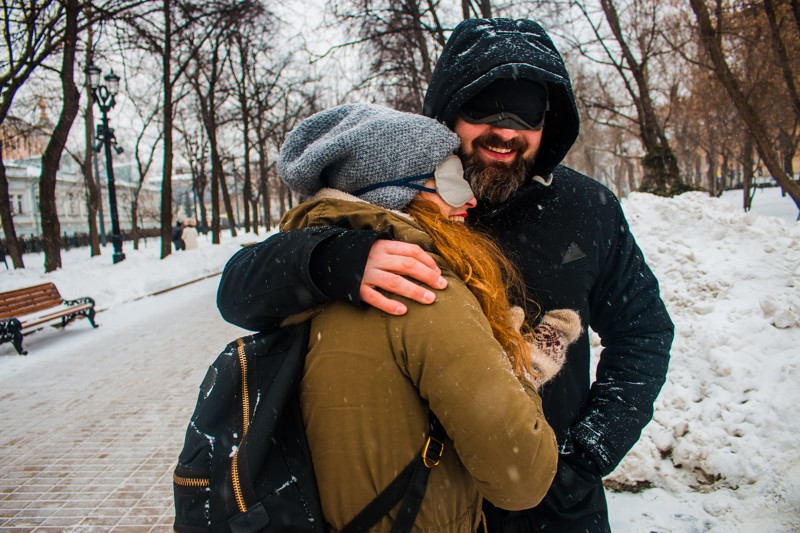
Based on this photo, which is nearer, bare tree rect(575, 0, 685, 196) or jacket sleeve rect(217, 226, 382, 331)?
jacket sleeve rect(217, 226, 382, 331)

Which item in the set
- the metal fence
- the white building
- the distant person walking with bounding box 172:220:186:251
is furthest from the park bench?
the white building

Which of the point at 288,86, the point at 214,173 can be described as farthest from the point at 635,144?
the point at 214,173

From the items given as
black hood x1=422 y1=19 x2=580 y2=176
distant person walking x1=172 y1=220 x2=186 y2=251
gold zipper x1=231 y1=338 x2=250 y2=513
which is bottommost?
distant person walking x1=172 y1=220 x2=186 y2=251

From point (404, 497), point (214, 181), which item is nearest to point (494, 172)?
point (404, 497)

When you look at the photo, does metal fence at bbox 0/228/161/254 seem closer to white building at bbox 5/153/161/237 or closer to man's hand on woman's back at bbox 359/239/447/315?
white building at bbox 5/153/161/237

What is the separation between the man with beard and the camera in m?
1.48

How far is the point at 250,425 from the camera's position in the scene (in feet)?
3.33

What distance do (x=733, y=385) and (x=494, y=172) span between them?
3.56m

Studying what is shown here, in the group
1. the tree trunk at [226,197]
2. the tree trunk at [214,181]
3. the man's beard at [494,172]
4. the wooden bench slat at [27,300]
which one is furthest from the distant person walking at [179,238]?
the man's beard at [494,172]

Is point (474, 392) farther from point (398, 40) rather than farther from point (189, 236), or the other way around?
point (189, 236)

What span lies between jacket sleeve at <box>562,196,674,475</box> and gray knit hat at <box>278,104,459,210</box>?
73 cm

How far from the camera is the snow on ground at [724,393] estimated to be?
2.97 metres

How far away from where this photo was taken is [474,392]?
95cm

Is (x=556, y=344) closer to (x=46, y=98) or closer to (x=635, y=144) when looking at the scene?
(x=46, y=98)
